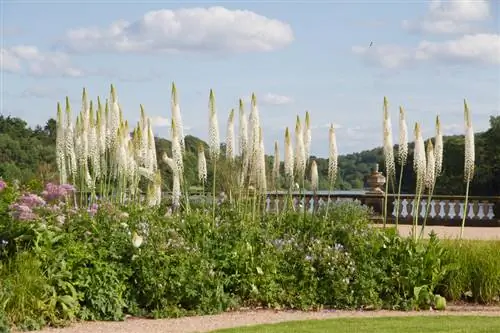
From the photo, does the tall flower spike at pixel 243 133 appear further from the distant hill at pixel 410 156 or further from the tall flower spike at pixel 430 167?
the distant hill at pixel 410 156

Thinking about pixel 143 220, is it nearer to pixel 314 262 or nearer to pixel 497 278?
pixel 314 262

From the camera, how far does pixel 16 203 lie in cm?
1078

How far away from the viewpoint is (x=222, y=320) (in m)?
10.3

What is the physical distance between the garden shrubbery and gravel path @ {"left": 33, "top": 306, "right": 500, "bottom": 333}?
20cm

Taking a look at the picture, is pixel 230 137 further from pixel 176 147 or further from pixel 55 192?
pixel 55 192

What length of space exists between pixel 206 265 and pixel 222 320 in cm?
79

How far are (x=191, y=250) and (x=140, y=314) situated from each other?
1.01 m

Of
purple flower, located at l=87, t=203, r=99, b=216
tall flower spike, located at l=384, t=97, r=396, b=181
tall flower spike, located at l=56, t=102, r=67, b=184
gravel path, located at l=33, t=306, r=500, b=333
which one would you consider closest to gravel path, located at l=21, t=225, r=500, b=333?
gravel path, located at l=33, t=306, r=500, b=333

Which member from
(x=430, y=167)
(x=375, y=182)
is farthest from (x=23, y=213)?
(x=375, y=182)

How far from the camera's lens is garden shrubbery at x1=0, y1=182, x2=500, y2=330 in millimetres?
10125

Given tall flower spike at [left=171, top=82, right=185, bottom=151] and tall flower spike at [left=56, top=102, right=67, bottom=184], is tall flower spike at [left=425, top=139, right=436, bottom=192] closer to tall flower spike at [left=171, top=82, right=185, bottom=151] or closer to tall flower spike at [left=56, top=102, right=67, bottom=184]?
tall flower spike at [left=171, top=82, right=185, bottom=151]

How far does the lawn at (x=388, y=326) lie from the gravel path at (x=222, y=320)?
0.34 metres

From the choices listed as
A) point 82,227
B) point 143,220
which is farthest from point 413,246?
point 82,227

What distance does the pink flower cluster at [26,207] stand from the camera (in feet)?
34.2
